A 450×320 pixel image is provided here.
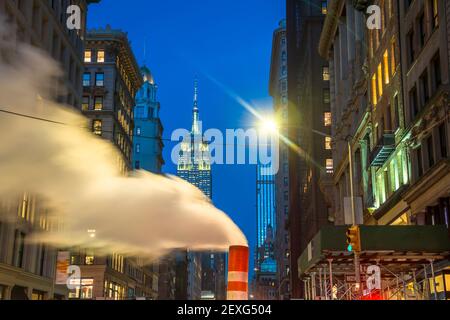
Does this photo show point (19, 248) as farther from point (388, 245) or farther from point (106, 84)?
point (106, 84)

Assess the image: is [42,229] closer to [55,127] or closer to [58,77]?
[58,77]

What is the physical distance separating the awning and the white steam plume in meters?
6.61

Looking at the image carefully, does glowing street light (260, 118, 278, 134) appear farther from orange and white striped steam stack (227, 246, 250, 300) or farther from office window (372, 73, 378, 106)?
orange and white striped steam stack (227, 246, 250, 300)

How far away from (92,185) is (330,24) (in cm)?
4532

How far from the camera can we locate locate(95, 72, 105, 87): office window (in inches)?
3644

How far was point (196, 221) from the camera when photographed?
569 inches

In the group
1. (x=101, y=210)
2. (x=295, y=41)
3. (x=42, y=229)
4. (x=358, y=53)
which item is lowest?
(x=101, y=210)

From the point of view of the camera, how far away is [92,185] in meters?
23.8

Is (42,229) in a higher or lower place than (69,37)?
lower

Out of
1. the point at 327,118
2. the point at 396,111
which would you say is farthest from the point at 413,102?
the point at 327,118

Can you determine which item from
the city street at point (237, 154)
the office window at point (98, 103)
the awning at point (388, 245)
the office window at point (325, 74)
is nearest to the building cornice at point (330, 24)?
the city street at point (237, 154)

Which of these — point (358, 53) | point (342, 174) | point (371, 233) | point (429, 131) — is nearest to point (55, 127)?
point (371, 233)
